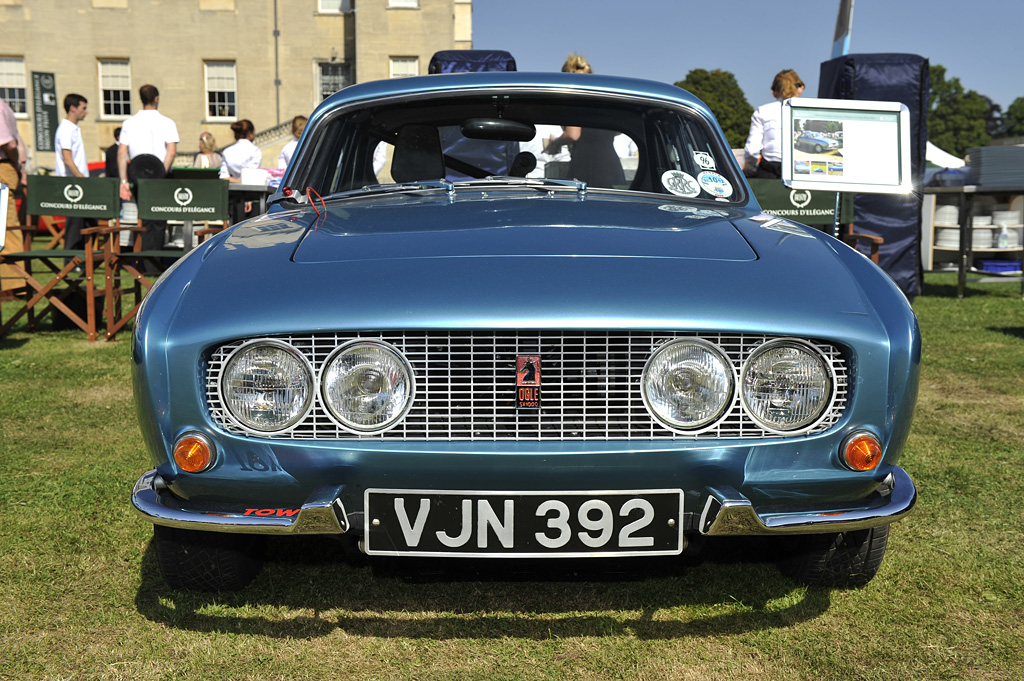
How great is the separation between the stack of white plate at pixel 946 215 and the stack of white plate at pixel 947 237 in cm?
8

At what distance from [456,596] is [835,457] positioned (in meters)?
1.08

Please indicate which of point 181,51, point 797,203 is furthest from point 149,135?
point 181,51

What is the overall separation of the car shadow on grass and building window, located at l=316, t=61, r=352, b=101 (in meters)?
31.6

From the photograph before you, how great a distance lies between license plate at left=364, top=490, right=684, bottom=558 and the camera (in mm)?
1980

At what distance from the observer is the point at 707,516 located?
6.57 feet

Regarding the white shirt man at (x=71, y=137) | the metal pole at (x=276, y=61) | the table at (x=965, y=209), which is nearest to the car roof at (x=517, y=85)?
the table at (x=965, y=209)

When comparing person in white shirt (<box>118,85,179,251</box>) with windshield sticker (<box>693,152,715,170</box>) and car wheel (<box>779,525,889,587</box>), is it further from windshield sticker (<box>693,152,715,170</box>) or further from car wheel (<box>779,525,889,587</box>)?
car wheel (<box>779,525,889,587</box>)

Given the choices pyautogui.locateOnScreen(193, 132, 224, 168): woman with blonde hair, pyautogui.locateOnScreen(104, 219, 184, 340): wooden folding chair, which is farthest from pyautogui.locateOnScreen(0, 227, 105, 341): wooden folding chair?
pyautogui.locateOnScreen(193, 132, 224, 168): woman with blonde hair

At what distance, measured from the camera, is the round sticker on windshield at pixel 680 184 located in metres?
3.04

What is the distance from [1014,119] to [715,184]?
91.0 metres

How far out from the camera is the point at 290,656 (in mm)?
2260

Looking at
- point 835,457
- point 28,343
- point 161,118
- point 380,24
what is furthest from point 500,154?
point 380,24

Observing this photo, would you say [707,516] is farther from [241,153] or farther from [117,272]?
[241,153]

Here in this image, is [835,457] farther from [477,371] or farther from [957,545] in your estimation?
[957,545]
